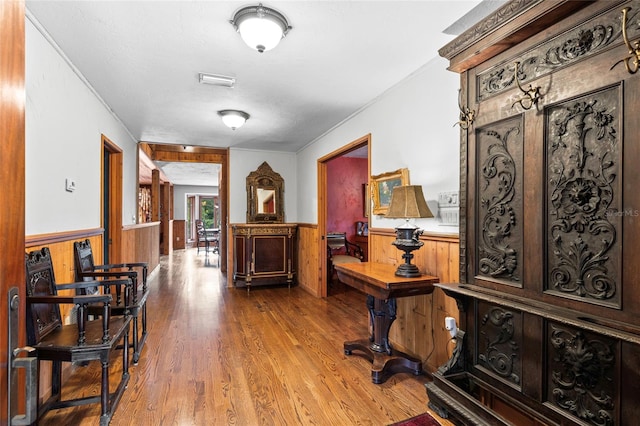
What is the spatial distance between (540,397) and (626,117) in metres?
1.20

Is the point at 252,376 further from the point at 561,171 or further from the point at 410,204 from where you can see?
the point at 561,171

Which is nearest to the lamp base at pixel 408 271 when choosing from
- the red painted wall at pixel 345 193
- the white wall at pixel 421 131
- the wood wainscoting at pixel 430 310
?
the wood wainscoting at pixel 430 310

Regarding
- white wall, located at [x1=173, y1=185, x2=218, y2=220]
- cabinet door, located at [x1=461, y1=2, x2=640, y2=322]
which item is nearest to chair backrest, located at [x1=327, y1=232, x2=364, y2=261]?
cabinet door, located at [x1=461, y1=2, x2=640, y2=322]

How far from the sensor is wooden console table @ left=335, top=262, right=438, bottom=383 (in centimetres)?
232

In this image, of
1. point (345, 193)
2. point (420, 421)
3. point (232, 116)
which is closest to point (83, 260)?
point (232, 116)

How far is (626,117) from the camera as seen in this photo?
1153 millimetres

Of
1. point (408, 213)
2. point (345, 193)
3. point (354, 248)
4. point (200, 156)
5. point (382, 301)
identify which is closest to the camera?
point (408, 213)

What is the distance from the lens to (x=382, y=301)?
2674 millimetres

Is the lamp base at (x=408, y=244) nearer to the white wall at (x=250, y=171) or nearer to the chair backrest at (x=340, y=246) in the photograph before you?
the chair backrest at (x=340, y=246)

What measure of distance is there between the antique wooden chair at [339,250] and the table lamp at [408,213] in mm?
2811

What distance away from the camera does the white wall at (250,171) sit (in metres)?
5.73

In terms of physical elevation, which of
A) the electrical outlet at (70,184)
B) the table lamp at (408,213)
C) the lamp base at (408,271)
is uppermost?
the electrical outlet at (70,184)

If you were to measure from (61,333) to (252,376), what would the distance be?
4.18 ft

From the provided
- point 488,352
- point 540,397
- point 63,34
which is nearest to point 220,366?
point 488,352
